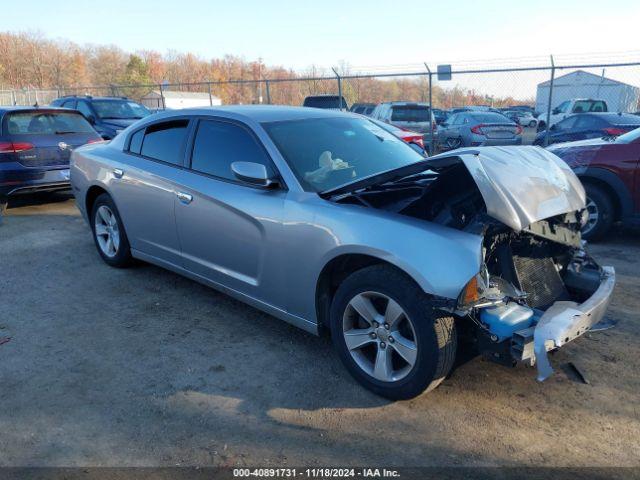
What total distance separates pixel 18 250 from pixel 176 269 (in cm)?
304

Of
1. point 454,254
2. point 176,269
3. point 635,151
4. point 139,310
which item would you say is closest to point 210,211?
point 176,269

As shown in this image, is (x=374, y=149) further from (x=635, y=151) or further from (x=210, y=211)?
(x=635, y=151)

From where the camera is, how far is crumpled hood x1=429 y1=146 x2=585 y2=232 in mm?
2775

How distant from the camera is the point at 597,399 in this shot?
3023mm

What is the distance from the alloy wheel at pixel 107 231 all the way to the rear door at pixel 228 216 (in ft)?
4.60

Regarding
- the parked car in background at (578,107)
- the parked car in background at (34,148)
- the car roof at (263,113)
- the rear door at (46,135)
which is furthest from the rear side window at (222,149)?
the parked car in background at (578,107)

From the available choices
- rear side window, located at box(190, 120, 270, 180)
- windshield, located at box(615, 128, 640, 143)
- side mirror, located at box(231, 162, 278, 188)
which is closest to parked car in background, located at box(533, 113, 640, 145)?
windshield, located at box(615, 128, 640, 143)

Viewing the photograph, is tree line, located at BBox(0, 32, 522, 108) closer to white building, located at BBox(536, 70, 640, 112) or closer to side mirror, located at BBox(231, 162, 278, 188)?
white building, located at BBox(536, 70, 640, 112)

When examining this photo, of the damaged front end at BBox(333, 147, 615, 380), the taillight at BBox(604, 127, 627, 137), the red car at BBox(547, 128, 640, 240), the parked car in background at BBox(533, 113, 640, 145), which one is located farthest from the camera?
the parked car in background at BBox(533, 113, 640, 145)

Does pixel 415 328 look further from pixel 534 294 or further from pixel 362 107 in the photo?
pixel 362 107

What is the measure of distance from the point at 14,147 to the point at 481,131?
11.3 metres

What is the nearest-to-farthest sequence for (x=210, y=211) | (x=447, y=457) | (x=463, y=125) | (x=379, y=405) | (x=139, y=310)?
(x=447, y=457)
(x=379, y=405)
(x=210, y=211)
(x=139, y=310)
(x=463, y=125)

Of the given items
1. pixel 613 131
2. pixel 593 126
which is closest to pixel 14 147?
pixel 593 126

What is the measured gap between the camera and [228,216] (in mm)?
3760
